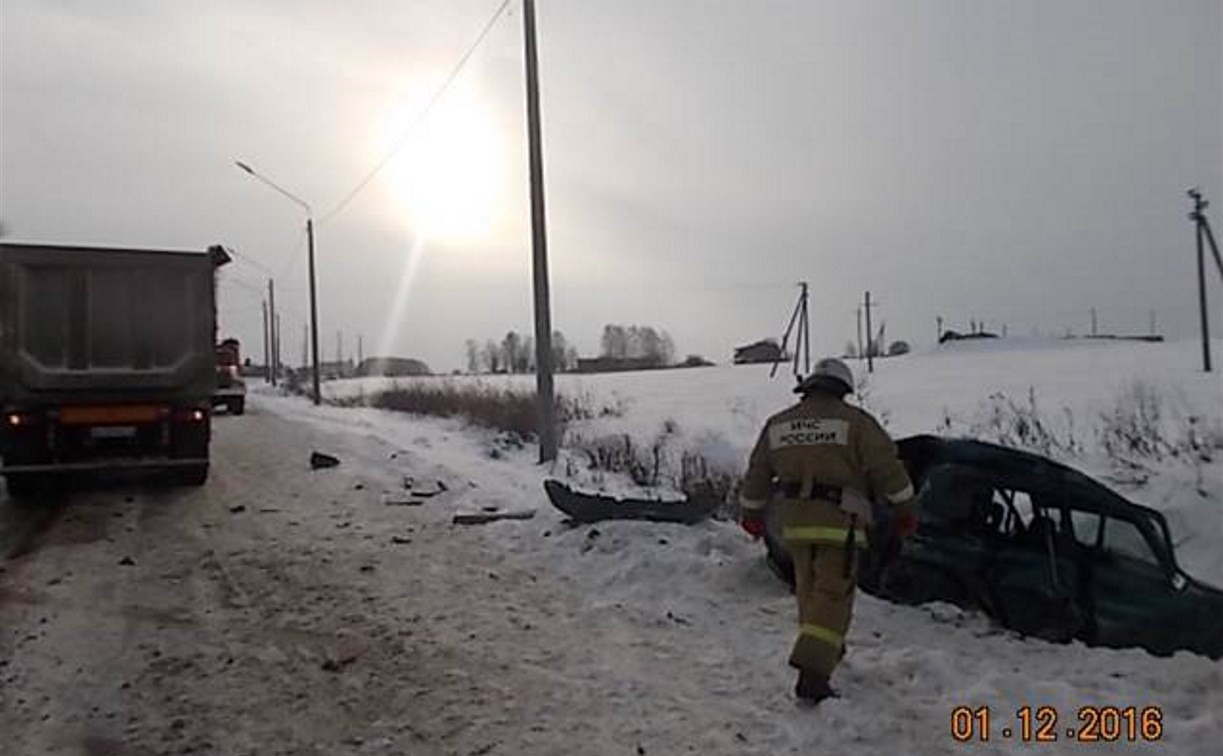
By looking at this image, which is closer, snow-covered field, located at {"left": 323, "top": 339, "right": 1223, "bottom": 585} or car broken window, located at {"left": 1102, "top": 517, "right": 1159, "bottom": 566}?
car broken window, located at {"left": 1102, "top": 517, "right": 1159, "bottom": 566}

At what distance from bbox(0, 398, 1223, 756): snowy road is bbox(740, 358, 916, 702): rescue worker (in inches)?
11.5

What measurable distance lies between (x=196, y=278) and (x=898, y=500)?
9.90 meters

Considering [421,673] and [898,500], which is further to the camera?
[421,673]

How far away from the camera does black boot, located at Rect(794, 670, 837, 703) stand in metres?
4.57

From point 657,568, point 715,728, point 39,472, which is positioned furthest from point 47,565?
point 715,728

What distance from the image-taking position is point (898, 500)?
15.3ft

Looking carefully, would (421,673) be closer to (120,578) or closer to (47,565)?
(120,578)

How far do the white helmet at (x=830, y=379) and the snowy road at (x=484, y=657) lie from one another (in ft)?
4.92

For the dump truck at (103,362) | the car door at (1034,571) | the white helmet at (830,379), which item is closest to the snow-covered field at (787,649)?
the car door at (1034,571)

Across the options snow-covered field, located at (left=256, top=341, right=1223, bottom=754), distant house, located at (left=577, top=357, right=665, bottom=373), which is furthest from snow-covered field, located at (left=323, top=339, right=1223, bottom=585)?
distant house, located at (left=577, top=357, right=665, bottom=373)
